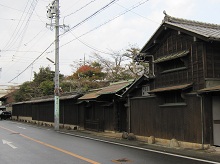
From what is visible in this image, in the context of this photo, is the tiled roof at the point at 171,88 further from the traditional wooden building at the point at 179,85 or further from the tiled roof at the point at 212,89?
the tiled roof at the point at 212,89

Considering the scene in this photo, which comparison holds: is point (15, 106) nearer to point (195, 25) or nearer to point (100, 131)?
point (100, 131)

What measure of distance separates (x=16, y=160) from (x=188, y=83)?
891cm

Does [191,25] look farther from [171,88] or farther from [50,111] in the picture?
[50,111]

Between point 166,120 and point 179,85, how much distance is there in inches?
86.4

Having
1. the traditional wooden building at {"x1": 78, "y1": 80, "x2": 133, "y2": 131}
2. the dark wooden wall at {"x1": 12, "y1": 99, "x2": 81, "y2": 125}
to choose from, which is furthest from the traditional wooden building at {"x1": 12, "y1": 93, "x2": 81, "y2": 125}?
the traditional wooden building at {"x1": 78, "y1": 80, "x2": 133, "y2": 131}

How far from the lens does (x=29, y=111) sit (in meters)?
Result: 52.0

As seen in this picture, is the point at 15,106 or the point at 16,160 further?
the point at 15,106

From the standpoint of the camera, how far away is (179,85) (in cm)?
1616

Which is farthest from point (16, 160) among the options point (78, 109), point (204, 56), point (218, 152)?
point (78, 109)

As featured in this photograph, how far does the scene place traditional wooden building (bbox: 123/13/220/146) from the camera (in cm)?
1449

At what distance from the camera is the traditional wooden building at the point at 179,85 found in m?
14.5

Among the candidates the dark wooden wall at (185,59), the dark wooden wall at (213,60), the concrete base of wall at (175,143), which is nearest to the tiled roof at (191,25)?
the dark wooden wall at (185,59)

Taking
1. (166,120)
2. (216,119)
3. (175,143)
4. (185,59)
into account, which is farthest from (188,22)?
(175,143)

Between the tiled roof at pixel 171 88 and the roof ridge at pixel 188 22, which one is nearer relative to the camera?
the tiled roof at pixel 171 88
